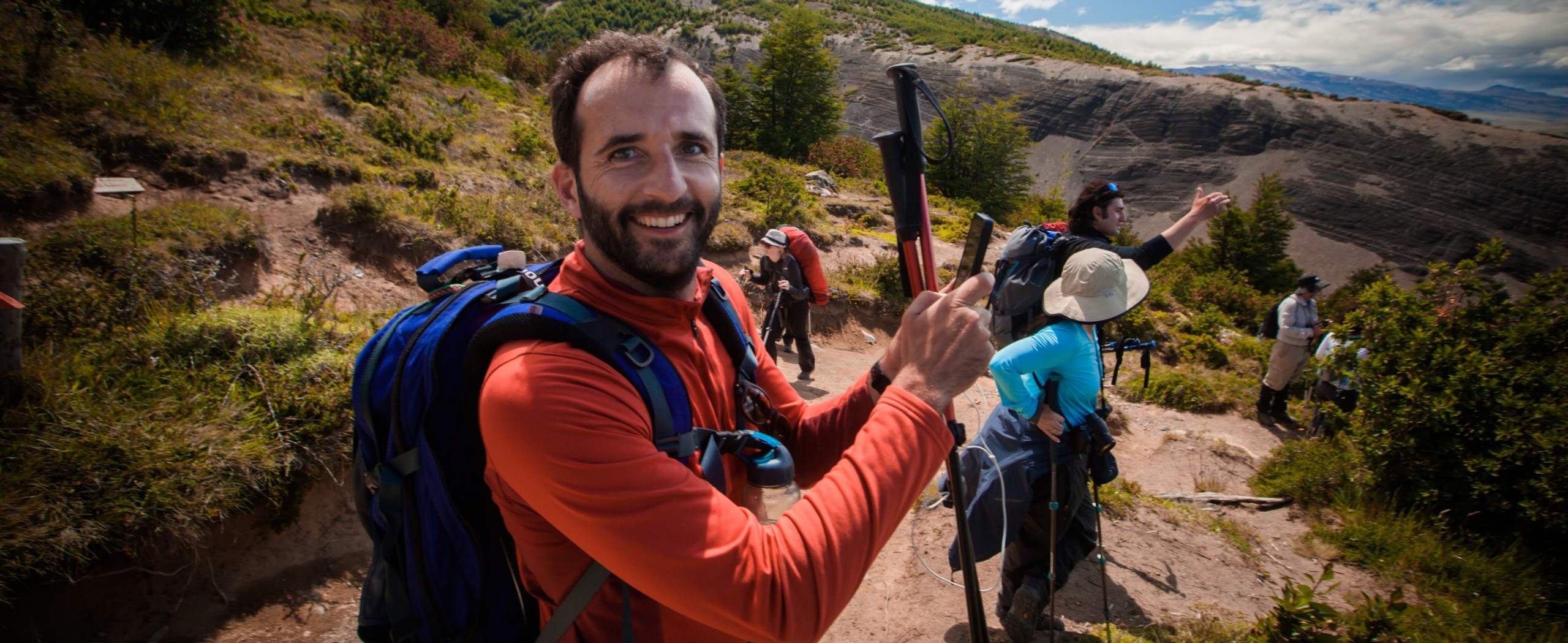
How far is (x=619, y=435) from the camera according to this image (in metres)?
1.02

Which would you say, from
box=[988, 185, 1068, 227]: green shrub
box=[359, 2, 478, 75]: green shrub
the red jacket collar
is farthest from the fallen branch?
box=[988, 185, 1068, 227]: green shrub

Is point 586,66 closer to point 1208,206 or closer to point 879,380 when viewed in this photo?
point 879,380

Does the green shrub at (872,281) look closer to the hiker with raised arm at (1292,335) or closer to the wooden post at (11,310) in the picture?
the hiker with raised arm at (1292,335)

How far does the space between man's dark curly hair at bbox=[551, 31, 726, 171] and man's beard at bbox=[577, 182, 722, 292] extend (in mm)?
118

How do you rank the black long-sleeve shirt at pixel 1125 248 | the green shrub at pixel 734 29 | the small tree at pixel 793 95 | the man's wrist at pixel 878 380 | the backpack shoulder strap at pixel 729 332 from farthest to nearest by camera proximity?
the green shrub at pixel 734 29
the small tree at pixel 793 95
the black long-sleeve shirt at pixel 1125 248
the backpack shoulder strap at pixel 729 332
the man's wrist at pixel 878 380

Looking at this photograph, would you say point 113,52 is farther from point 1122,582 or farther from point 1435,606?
point 1435,606

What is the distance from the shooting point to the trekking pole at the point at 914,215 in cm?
142

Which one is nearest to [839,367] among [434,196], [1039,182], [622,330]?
[434,196]

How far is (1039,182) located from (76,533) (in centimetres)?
5844

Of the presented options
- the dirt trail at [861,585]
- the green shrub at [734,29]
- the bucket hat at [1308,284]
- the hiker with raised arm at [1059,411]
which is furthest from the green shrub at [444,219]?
the green shrub at [734,29]

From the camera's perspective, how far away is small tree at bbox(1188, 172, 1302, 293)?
91.5ft

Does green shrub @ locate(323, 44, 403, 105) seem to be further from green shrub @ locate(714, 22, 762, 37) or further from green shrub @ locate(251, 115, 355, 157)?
green shrub @ locate(714, 22, 762, 37)

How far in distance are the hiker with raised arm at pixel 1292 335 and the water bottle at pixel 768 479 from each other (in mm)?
10043

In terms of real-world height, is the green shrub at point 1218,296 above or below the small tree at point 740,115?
below
